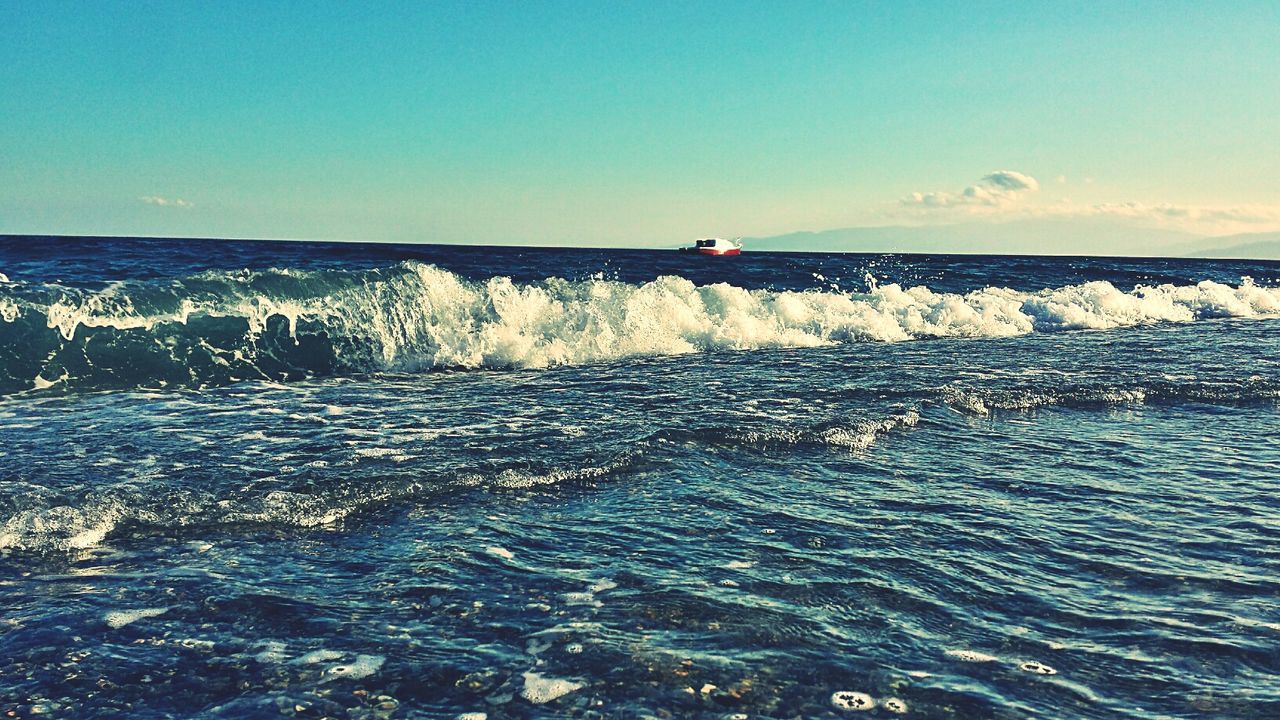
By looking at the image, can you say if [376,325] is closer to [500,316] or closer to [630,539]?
[500,316]

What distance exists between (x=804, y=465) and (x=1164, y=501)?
8.31 feet

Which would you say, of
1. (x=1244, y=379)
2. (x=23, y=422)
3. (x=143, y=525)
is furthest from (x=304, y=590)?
(x=1244, y=379)

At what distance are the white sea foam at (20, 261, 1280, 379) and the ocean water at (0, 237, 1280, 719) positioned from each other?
1.28 metres

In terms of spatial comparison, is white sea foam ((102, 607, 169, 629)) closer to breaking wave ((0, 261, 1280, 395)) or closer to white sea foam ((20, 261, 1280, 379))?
breaking wave ((0, 261, 1280, 395))

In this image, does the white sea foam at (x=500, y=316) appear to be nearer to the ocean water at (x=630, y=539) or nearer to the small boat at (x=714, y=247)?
the ocean water at (x=630, y=539)

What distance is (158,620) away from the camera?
13.0ft

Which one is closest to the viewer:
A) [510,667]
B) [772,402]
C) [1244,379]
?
[510,667]

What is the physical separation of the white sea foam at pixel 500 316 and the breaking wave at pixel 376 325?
31 mm

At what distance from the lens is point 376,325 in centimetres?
1503

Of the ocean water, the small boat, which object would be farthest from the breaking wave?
the small boat

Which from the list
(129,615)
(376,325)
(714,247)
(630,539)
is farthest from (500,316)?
(714,247)

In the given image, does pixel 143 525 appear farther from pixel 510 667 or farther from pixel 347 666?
pixel 510 667

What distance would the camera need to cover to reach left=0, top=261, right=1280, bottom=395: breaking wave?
12352 millimetres

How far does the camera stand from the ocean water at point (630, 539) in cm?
339
